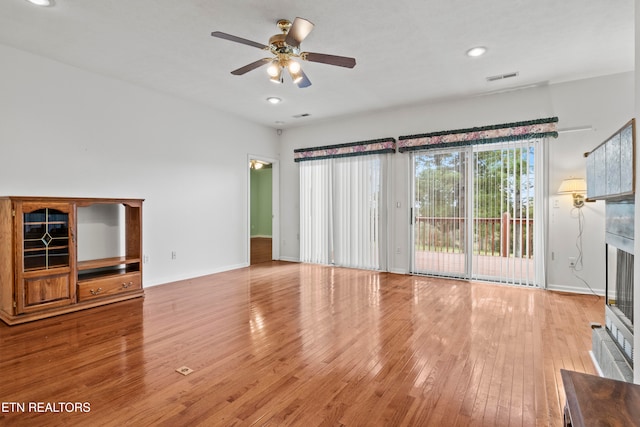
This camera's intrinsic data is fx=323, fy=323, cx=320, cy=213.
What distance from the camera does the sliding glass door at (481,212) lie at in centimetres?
459

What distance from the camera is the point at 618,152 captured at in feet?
5.69

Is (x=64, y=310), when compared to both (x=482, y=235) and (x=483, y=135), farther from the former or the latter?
(x=483, y=135)

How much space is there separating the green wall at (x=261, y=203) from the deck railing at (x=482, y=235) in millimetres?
5817

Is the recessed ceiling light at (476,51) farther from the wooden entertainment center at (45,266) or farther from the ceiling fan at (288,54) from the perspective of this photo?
the wooden entertainment center at (45,266)

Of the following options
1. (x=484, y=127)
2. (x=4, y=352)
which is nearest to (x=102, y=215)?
(x=4, y=352)

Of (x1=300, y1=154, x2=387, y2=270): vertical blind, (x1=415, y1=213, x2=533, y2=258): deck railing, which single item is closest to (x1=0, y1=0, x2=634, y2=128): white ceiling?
(x1=300, y1=154, x2=387, y2=270): vertical blind

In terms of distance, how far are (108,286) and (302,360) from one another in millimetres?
2822

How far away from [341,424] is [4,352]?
2.79m

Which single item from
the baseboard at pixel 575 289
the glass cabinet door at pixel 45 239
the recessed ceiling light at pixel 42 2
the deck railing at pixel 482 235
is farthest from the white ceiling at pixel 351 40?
the baseboard at pixel 575 289

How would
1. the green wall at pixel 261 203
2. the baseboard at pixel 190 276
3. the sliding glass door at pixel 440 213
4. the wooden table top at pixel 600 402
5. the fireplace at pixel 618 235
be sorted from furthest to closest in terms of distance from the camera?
the green wall at pixel 261 203
the sliding glass door at pixel 440 213
the baseboard at pixel 190 276
the fireplace at pixel 618 235
the wooden table top at pixel 600 402

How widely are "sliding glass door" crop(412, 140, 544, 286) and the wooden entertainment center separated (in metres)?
4.54

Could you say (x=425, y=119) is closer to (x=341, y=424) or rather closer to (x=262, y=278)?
(x=262, y=278)

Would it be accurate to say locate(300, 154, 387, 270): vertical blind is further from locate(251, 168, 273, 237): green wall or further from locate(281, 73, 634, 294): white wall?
locate(251, 168, 273, 237): green wall

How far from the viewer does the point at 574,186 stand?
13.8 ft
